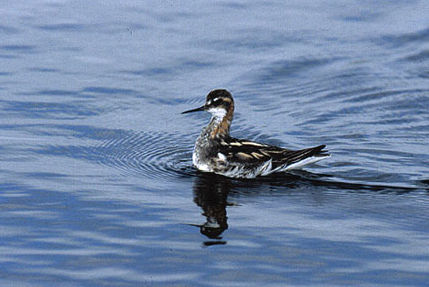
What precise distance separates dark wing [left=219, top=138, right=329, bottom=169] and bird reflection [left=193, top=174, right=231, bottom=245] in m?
0.44

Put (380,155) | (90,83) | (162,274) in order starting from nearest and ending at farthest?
1. (162,274)
2. (380,155)
3. (90,83)

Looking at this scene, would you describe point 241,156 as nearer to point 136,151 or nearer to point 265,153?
point 265,153

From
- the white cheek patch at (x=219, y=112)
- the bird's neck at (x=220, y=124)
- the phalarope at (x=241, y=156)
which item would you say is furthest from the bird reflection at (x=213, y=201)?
the white cheek patch at (x=219, y=112)

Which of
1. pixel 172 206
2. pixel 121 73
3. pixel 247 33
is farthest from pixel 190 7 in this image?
pixel 172 206

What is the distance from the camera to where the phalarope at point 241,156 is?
14109mm

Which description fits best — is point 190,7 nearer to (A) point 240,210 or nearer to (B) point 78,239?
(A) point 240,210

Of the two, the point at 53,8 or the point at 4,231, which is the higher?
the point at 53,8

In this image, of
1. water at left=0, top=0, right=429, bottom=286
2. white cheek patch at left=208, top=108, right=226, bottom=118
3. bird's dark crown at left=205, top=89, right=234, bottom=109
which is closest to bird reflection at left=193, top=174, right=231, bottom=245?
water at left=0, top=0, right=429, bottom=286

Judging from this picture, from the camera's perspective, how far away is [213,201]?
12.9m

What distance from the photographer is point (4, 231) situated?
1112cm

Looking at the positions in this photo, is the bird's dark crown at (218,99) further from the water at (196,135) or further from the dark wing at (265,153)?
the water at (196,135)

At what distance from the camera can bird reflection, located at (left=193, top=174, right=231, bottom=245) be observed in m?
11.4

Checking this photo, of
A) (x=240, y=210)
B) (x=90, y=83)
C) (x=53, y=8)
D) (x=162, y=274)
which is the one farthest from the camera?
(x=53, y=8)

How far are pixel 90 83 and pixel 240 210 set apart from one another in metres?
7.21
